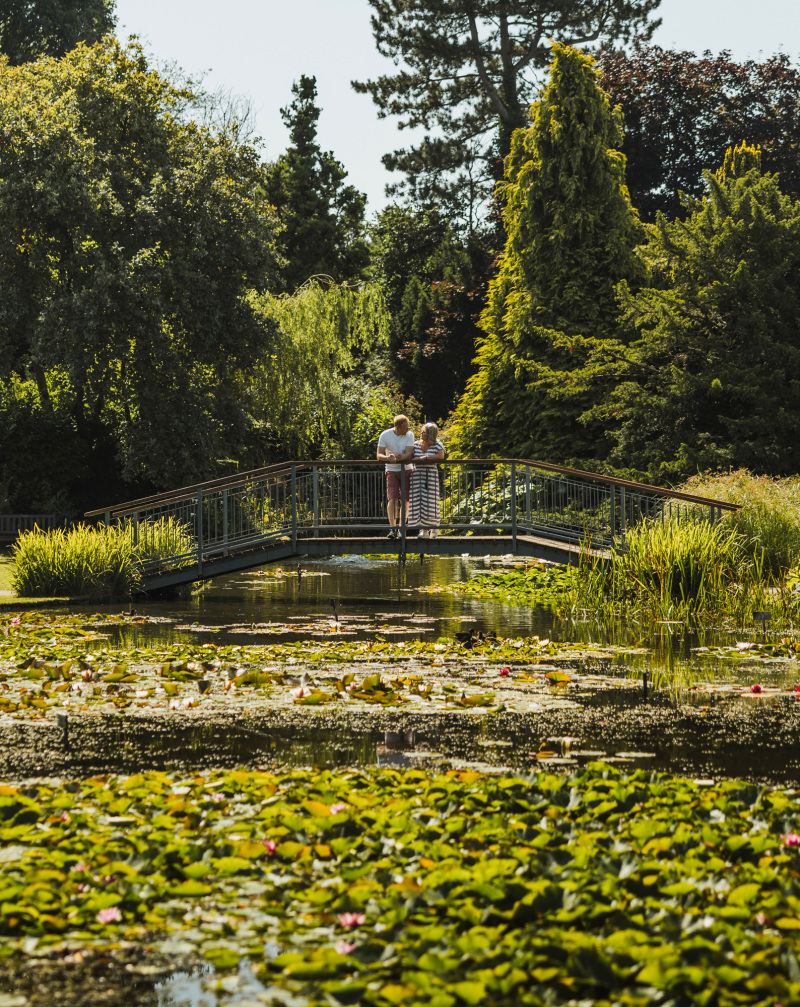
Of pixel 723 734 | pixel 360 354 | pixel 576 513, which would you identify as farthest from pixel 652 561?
pixel 360 354

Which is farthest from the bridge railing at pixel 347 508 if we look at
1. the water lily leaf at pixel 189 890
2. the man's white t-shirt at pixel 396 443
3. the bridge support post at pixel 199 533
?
the water lily leaf at pixel 189 890

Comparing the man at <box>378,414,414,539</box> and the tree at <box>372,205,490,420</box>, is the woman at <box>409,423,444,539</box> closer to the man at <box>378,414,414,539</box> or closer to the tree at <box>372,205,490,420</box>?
the man at <box>378,414,414,539</box>

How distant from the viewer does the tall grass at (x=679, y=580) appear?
14.0m

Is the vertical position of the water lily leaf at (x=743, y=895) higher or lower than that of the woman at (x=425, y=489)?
lower

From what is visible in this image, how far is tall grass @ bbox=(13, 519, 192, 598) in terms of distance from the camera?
16594 mm

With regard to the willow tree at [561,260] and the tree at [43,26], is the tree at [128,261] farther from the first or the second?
the tree at [43,26]

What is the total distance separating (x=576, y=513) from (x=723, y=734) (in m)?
10.8

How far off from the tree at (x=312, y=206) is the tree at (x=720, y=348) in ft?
95.8

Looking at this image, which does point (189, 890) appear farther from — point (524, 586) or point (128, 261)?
point (128, 261)

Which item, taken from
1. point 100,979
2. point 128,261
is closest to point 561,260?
point 128,261

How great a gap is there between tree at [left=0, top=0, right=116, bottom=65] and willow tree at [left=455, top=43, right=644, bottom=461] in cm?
2227

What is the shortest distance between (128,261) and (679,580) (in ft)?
55.8

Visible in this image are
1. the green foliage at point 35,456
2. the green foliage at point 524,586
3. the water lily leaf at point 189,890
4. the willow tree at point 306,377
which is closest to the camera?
the water lily leaf at point 189,890

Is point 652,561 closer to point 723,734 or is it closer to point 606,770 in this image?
point 723,734
